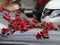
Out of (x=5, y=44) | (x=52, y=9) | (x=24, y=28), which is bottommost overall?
(x=5, y=44)

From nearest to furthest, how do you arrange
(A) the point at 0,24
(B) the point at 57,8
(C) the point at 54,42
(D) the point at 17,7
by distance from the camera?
1. (C) the point at 54,42
2. (A) the point at 0,24
3. (B) the point at 57,8
4. (D) the point at 17,7

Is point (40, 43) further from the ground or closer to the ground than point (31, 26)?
closer to the ground

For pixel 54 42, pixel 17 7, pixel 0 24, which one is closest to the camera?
pixel 54 42

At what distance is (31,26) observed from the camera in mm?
2742

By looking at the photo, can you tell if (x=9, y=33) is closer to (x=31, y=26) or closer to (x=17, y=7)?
(x=31, y=26)

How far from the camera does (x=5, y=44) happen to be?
2.49 meters

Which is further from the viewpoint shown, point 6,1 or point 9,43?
point 6,1

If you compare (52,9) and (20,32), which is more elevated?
(52,9)

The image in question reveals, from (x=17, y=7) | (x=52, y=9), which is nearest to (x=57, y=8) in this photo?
(x=52, y=9)

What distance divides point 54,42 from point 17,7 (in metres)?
1.71

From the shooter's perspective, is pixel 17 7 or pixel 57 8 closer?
pixel 57 8

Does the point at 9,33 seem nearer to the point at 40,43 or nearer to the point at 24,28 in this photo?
the point at 24,28

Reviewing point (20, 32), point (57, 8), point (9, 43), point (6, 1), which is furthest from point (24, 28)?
point (6, 1)

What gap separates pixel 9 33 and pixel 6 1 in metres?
1.85
